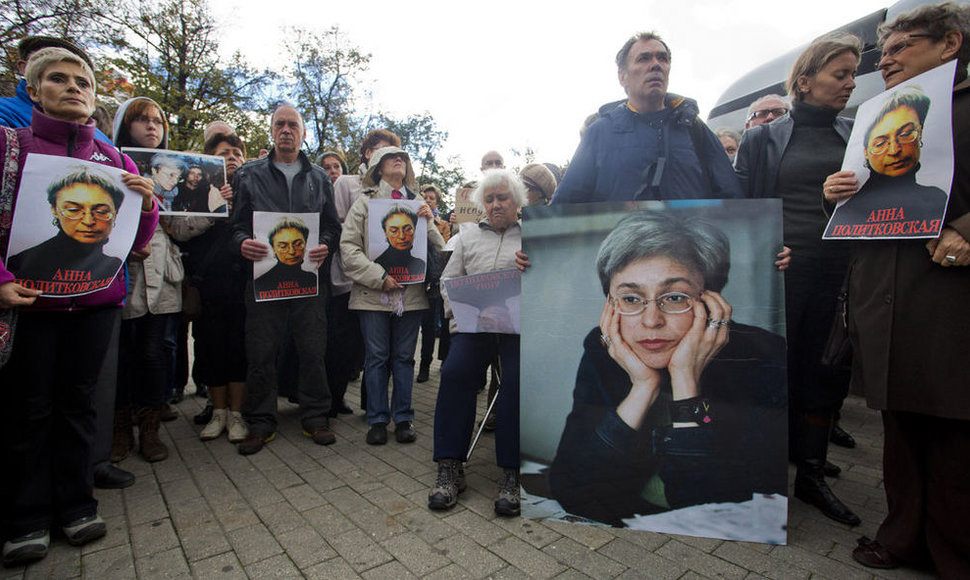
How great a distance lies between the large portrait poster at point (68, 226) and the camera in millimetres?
2154

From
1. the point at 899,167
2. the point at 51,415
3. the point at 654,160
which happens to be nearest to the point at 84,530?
the point at 51,415

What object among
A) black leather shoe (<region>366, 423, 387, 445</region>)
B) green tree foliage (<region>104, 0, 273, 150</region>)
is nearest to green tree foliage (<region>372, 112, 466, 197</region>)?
green tree foliage (<region>104, 0, 273, 150</region>)

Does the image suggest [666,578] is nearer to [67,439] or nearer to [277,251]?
[67,439]

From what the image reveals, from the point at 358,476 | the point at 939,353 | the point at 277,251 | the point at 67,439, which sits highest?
the point at 277,251

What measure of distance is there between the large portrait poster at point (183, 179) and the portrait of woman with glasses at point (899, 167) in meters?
3.54

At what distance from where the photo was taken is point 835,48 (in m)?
2.60

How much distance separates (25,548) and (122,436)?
126 centimetres

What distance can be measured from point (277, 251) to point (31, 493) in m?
1.81

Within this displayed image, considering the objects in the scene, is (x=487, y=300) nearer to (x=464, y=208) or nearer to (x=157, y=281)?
(x=157, y=281)

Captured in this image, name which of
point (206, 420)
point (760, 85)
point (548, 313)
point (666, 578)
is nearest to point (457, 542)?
point (666, 578)

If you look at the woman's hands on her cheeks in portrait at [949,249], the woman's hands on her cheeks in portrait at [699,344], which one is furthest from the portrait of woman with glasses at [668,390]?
the woman's hands on her cheeks in portrait at [949,249]

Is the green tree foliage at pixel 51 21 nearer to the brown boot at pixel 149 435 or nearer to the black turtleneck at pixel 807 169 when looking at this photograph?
the brown boot at pixel 149 435

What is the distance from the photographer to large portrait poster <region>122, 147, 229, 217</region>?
3.24 m

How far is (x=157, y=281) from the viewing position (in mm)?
3352
